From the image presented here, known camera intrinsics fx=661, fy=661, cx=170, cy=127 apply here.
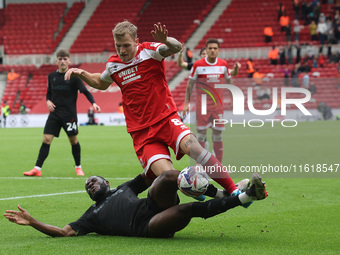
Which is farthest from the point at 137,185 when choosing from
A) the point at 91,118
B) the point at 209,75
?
the point at 91,118

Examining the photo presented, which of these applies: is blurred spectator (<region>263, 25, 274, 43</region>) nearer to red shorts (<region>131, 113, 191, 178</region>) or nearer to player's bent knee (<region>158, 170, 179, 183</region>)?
red shorts (<region>131, 113, 191, 178</region>)

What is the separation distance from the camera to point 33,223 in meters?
5.68

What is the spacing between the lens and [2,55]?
42.9 m

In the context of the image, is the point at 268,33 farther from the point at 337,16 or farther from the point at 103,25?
the point at 103,25

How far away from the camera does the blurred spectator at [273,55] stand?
35.0m

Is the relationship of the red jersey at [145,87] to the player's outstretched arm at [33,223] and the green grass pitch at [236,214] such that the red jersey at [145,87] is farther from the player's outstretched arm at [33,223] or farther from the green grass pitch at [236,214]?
the player's outstretched arm at [33,223]

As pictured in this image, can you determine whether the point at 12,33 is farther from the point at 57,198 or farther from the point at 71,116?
the point at 57,198

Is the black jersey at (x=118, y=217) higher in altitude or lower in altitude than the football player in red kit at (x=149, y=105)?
lower

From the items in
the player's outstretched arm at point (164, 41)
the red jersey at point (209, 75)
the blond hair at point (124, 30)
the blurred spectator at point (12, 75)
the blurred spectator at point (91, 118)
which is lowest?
the blurred spectator at point (91, 118)

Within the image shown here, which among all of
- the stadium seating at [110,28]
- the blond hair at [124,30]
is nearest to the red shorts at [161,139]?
the blond hair at [124,30]

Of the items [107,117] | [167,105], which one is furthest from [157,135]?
[107,117]

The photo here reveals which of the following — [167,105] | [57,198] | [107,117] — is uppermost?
[167,105]

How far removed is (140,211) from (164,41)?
1.59 meters

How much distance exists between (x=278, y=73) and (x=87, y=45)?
13.5 m
